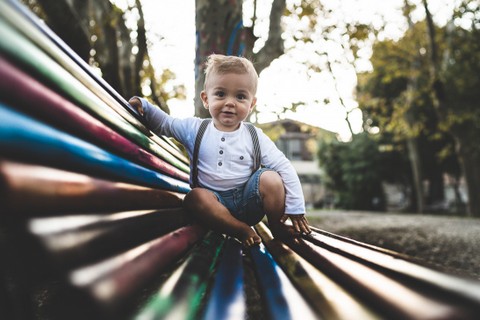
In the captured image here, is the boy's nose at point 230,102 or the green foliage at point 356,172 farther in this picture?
the green foliage at point 356,172

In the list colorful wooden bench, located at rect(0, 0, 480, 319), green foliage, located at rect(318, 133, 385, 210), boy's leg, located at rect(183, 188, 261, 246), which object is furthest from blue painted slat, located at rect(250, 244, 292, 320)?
green foliage, located at rect(318, 133, 385, 210)

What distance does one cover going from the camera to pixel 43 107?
0.68 m

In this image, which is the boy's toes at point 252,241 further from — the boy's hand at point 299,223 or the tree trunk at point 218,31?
the tree trunk at point 218,31

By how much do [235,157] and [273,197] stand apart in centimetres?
32

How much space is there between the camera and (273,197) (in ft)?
6.51

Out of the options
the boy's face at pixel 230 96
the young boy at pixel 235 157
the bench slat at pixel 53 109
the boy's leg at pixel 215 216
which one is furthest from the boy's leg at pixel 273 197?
the bench slat at pixel 53 109

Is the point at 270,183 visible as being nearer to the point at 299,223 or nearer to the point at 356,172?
the point at 299,223

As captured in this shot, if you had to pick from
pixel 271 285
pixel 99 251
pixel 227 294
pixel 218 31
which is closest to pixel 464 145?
pixel 218 31

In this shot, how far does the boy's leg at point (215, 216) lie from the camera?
173cm

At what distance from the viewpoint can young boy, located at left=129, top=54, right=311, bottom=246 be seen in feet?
6.54

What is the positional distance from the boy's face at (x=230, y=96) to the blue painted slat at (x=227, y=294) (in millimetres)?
1005

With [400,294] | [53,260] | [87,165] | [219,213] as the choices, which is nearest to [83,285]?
[53,260]

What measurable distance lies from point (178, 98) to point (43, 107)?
10874 mm

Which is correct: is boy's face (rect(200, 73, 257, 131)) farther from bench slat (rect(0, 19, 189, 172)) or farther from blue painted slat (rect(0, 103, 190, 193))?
blue painted slat (rect(0, 103, 190, 193))
